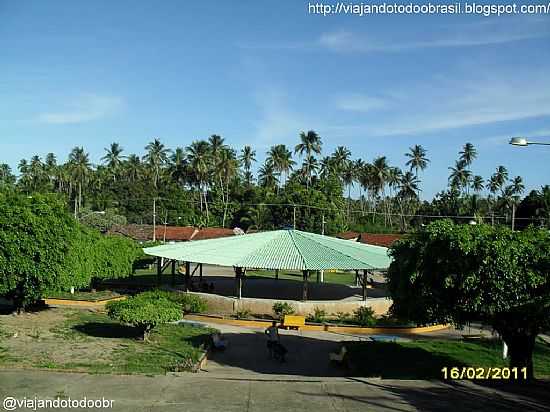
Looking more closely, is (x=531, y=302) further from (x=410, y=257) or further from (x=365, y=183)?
(x=365, y=183)

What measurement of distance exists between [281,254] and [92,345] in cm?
1212

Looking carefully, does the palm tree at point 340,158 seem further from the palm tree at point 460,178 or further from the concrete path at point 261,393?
the concrete path at point 261,393

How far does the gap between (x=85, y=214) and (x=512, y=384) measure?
234 feet

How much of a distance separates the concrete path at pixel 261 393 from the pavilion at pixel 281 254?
13.1 meters

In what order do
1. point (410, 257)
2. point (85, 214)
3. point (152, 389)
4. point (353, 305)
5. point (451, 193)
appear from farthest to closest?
point (451, 193) < point (85, 214) < point (353, 305) < point (410, 257) < point (152, 389)

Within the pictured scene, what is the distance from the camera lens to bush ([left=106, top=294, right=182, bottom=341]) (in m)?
→ 19.4

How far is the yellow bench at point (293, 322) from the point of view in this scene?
990 inches

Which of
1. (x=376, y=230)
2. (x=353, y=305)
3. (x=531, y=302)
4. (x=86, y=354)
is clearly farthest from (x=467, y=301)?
(x=376, y=230)

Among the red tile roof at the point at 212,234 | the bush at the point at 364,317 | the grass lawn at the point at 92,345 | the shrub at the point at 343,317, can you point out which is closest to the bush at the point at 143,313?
the grass lawn at the point at 92,345

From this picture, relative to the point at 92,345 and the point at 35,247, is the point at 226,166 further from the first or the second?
the point at 92,345

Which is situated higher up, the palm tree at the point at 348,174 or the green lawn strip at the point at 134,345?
the palm tree at the point at 348,174

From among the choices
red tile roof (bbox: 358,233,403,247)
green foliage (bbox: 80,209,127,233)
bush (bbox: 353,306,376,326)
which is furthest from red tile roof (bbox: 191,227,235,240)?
bush (bbox: 353,306,376,326)

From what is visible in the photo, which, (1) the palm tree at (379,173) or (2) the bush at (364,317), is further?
(1) the palm tree at (379,173)

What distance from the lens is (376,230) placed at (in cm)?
9125
